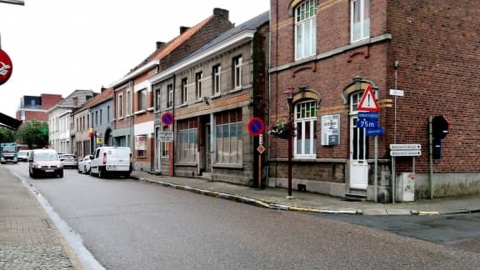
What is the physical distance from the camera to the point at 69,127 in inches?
2511

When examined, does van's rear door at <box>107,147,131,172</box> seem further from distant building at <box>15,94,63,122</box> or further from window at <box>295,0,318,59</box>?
distant building at <box>15,94,63,122</box>

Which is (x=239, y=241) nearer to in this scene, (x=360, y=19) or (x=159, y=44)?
(x=360, y=19)

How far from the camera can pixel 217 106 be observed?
23.6m

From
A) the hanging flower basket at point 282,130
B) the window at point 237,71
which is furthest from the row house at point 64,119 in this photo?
the hanging flower basket at point 282,130

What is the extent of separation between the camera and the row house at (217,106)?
2023 centimetres

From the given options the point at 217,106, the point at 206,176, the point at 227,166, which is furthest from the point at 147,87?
the point at 227,166

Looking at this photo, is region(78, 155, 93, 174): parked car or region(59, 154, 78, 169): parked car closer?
region(78, 155, 93, 174): parked car

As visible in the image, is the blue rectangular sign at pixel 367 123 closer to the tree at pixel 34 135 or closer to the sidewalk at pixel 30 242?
the sidewalk at pixel 30 242

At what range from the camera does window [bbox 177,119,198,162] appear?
87.3 feet

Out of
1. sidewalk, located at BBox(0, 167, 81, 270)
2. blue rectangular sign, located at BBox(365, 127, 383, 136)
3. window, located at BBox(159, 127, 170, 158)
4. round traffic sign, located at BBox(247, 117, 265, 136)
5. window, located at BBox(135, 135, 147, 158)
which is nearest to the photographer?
sidewalk, located at BBox(0, 167, 81, 270)

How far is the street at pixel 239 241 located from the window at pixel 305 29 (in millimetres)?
6890

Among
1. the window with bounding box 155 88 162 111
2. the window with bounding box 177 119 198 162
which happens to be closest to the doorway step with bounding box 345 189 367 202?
the window with bounding box 177 119 198 162

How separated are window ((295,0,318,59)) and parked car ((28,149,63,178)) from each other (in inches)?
671

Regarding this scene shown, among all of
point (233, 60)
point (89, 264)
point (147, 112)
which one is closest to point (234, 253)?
point (89, 264)
